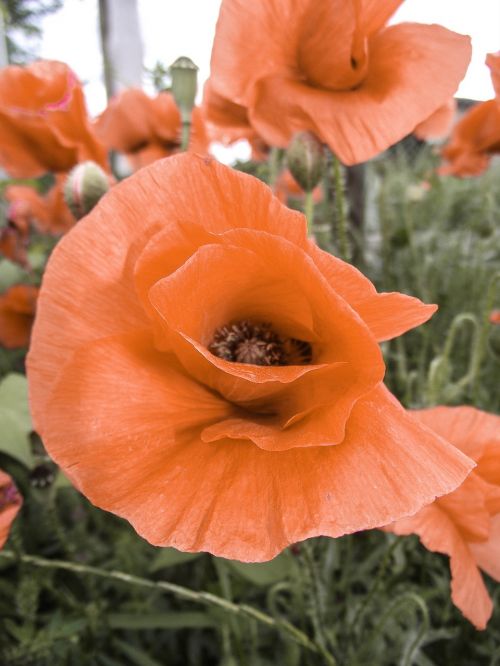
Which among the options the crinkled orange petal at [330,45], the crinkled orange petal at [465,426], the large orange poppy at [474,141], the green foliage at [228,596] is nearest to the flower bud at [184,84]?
the crinkled orange petal at [330,45]

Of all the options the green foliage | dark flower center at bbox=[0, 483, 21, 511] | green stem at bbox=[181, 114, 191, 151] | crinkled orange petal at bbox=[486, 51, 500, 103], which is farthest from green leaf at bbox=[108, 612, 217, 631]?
crinkled orange petal at bbox=[486, 51, 500, 103]

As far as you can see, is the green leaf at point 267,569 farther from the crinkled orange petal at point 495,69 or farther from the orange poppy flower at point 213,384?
the crinkled orange petal at point 495,69

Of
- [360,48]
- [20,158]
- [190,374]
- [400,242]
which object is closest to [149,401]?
[190,374]

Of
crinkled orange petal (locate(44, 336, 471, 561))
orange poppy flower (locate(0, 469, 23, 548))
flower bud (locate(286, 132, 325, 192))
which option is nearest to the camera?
crinkled orange petal (locate(44, 336, 471, 561))

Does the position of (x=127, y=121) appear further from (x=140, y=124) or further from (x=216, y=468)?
(x=216, y=468)

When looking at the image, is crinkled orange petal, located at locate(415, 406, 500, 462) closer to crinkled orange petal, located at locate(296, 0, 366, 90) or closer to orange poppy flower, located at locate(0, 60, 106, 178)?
crinkled orange petal, located at locate(296, 0, 366, 90)

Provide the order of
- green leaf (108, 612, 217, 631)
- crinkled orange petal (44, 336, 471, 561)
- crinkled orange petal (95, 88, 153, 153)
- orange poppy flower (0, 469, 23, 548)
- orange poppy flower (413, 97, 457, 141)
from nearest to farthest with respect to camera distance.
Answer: crinkled orange petal (44, 336, 471, 561), orange poppy flower (0, 469, 23, 548), green leaf (108, 612, 217, 631), orange poppy flower (413, 97, 457, 141), crinkled orange petal (95, 88, 153, 153)
